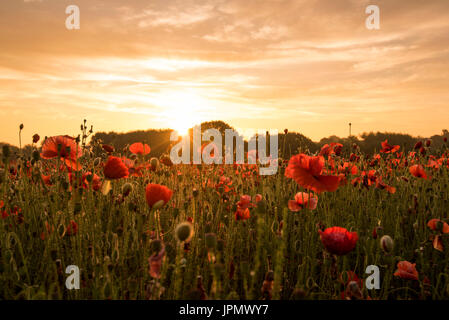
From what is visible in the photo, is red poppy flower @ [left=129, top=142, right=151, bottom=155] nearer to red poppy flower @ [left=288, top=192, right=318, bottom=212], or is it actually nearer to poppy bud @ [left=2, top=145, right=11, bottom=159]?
poppy bud @ [left=2, top=145, right=11, bottom=159]

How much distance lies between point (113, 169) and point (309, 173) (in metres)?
1.06

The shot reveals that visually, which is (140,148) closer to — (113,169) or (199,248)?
(113,169)

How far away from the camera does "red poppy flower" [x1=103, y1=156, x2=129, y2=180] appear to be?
6.02 feet

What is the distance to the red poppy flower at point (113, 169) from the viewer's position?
1.83 meters

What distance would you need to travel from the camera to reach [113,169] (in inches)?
73.0

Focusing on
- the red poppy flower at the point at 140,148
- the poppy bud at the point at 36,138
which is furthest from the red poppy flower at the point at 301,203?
the poppy bud at the point at 36,138

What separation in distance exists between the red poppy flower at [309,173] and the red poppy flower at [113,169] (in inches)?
35.4

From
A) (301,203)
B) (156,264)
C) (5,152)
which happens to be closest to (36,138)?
(5,152)
